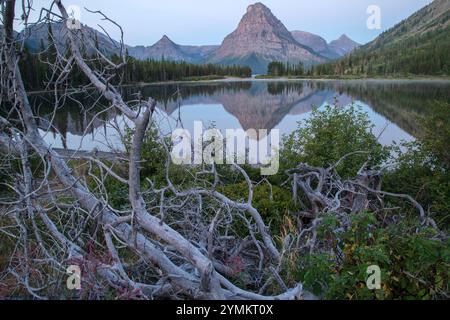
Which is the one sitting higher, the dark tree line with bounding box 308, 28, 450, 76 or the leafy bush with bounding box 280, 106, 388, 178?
the dark tree line with bounding box 308, 28, 450, 76

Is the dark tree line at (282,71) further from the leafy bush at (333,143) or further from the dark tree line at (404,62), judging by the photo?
the leafy bush at (333,143)

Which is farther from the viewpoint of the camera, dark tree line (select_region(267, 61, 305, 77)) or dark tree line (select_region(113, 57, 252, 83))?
dark tree line (select_region(267, 61, 305, 77))

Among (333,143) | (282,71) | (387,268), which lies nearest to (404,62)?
(282,71)

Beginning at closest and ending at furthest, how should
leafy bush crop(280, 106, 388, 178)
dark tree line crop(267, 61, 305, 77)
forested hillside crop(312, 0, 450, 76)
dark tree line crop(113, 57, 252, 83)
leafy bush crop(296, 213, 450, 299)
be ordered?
leafy bush crop(296, 213, 450, 299)
leafy bush crop(280, 106, 388, 178)
dark tree line crop(113, 57, 252, 83)
forested hillside crop(312, 0, 450, 76)
dark tree line crop(267, 61, 305, 77)

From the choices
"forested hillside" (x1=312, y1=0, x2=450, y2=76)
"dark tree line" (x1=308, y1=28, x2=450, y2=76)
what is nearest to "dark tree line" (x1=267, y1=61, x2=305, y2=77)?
"dark tree line" (x1=308, y1=28, x2=450, y2=76)

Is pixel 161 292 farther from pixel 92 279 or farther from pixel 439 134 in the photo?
pixel 439 134

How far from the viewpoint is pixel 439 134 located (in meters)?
8.03

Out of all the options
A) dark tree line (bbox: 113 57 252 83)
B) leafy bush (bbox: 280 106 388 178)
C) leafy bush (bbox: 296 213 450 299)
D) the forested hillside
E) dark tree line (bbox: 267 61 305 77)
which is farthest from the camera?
dark tree line (bbox: 267 61 305 77)

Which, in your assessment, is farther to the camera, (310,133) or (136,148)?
(310,133)

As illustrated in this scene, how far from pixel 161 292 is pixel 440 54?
452 ft

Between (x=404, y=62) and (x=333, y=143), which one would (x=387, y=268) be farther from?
(x=404, y=62)

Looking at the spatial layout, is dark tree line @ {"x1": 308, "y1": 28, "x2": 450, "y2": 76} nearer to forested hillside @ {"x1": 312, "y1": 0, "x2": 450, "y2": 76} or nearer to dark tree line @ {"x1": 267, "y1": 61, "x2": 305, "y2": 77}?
forested hillside @ {"x1": 312, "y1": 0, "x2": 450, "y2": 76}
